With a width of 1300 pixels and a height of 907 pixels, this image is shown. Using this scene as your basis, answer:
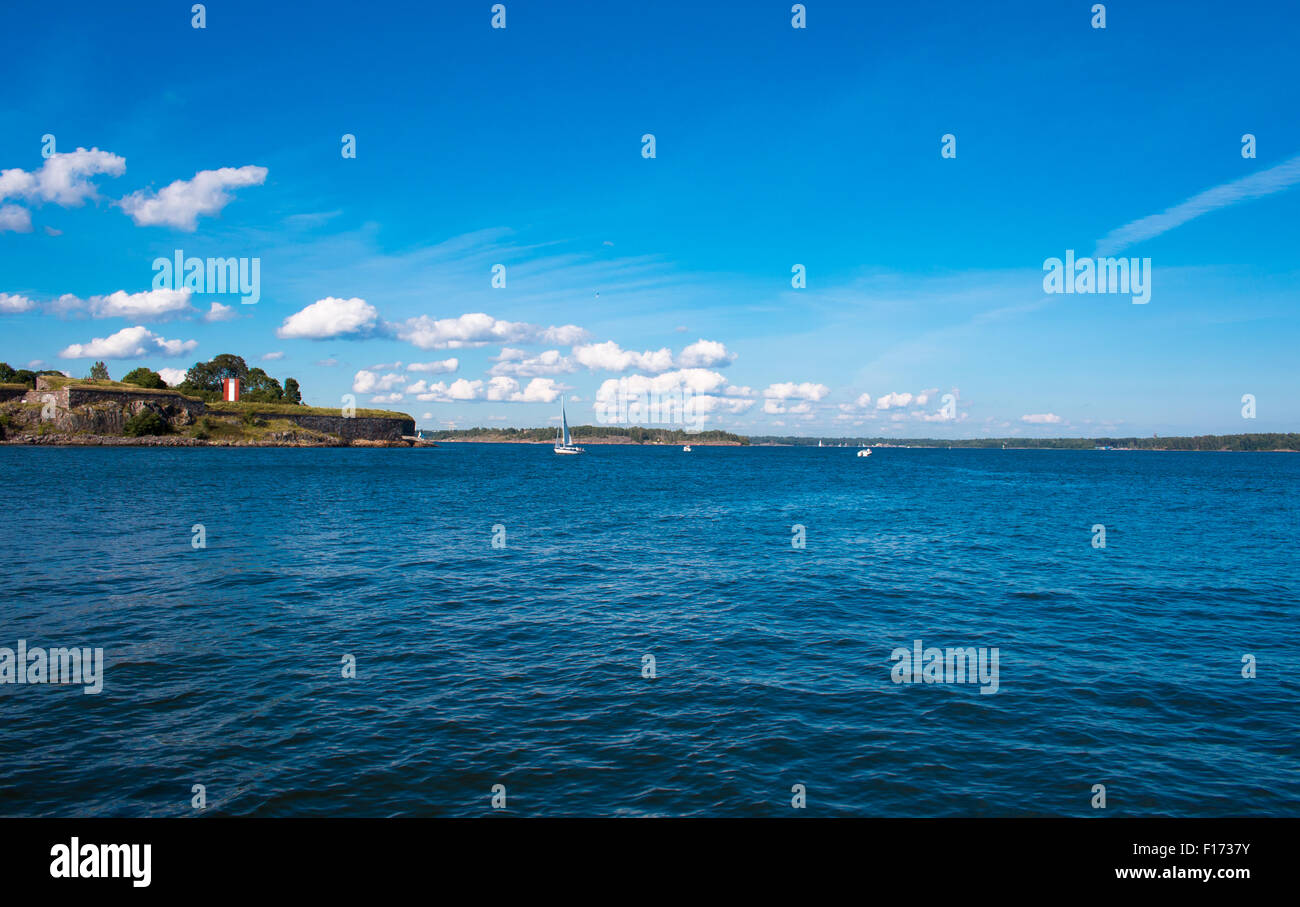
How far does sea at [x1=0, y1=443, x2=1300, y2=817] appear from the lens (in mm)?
14328

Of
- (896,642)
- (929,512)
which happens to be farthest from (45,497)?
(929,512)

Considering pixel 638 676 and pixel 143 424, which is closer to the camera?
pixel 638 676

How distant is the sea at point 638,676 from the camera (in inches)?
564

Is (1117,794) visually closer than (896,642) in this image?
Yes

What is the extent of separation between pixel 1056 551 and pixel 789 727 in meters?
37.8

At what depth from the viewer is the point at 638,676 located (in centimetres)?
2098

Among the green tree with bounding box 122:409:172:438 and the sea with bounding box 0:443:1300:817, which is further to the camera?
the green tree with bounding box 122:409:172:438

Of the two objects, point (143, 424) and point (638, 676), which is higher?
point (143, 424)

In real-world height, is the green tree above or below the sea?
above

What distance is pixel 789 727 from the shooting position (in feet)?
57.3
